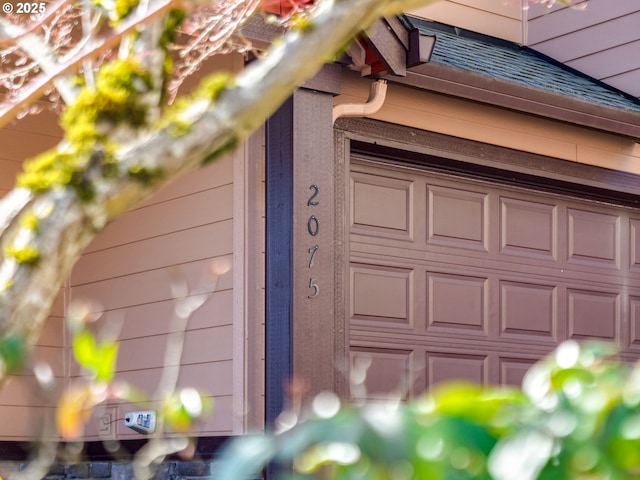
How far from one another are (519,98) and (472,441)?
6.43 metres

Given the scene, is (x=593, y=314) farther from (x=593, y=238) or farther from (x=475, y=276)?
(x=475, y=276)

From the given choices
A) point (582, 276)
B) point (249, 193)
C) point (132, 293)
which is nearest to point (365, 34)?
point (249, 193)

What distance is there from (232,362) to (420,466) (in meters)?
5.21

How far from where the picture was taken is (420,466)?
76cm

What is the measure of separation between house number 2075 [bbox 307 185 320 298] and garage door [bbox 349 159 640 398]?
582 millimetres

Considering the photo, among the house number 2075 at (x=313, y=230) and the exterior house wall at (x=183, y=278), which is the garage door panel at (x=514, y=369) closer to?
the house number 2075 at (x=313, y=230)

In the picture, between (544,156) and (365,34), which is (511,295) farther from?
(365,34)

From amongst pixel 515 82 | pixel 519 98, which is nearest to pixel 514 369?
pixel 519 98

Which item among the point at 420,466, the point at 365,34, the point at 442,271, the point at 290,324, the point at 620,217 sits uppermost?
the point at 365,34

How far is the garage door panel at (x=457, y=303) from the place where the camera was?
6887 millimetres

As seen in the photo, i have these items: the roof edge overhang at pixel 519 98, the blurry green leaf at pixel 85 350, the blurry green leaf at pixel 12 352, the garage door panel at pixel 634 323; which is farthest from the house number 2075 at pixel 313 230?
the blurry green leaf at pixel 85 350

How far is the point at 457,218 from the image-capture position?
709cm

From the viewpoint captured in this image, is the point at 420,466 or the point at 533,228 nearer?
the point at 420,466

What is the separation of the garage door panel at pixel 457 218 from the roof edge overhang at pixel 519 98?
24.9 inches
